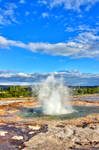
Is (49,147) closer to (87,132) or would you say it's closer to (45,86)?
(87,132)

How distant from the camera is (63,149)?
15.0 meters

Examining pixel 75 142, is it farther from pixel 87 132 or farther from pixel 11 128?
pixel 11 128

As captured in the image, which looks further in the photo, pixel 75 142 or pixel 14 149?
pixel 75 142

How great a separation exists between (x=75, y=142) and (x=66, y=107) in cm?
2324

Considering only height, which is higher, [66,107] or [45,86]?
[45,86]

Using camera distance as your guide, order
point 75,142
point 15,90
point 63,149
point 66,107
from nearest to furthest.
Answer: point 63,149, point 75,142, point 66,107, point 15,90

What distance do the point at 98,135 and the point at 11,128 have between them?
1030 centimetres

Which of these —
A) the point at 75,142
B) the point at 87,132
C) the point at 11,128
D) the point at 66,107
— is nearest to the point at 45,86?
the point at 66,107

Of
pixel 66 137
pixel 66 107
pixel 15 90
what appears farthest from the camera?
pixel 15 90

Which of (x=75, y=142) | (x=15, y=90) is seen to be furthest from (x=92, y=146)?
(x=15, y=90)

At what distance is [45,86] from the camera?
4197 centimetres

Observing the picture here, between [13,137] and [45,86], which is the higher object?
[45,86]

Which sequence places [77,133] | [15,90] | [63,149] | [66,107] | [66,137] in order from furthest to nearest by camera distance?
[15,90], [66,107], [77,133], [66,137], [63,149]

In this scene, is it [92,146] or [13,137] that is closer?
[92,146]
